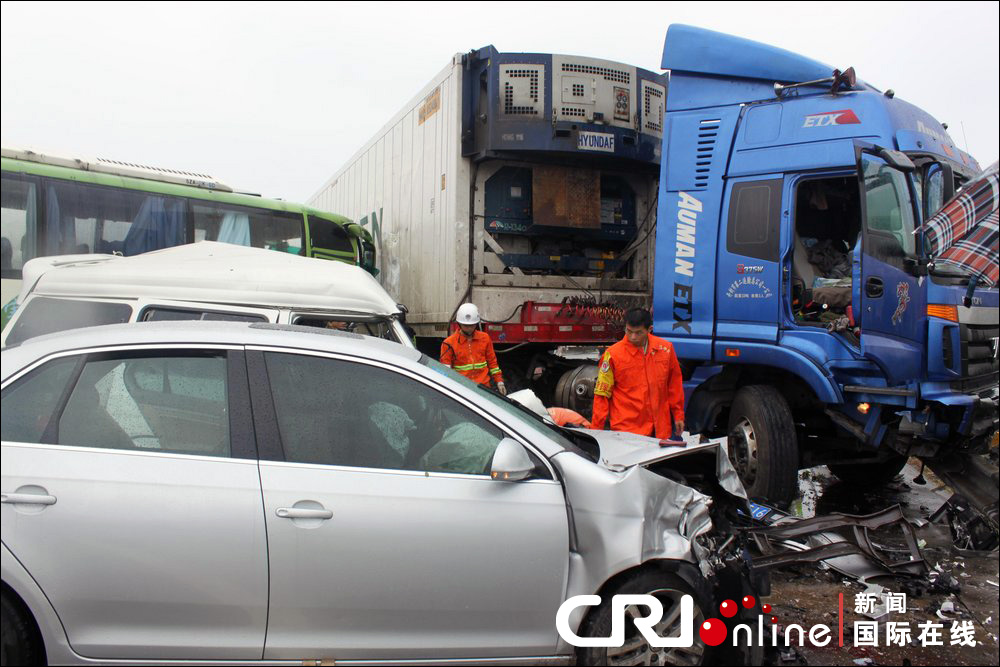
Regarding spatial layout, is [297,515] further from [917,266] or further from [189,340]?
[917,266]

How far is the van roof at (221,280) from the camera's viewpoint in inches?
202

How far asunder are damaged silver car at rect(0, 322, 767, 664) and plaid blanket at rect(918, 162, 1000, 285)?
231 cm

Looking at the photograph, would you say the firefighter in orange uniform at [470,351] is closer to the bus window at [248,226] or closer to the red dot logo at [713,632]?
the red dot logo at [713,632]

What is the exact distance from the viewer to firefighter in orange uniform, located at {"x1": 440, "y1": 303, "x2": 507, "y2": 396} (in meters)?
6.70

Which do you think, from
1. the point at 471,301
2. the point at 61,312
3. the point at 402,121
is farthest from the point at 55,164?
the point at 402,121

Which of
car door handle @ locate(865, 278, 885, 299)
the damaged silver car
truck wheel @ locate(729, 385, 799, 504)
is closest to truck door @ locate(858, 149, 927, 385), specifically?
car door handle @ locate(865, 278, 885, 299)

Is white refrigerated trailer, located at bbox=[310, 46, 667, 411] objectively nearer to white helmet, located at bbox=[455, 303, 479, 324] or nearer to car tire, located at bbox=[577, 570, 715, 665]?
white helmet, located at bbox=[455, 303, 479, 324]

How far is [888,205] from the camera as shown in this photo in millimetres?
5309

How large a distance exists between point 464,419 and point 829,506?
4.98 metres

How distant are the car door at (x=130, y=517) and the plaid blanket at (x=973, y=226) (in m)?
3.75

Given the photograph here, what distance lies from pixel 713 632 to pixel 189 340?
7.94 ft

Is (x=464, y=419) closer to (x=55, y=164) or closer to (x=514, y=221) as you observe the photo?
(x=55, y=164)

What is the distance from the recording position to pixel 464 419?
9.77 feet

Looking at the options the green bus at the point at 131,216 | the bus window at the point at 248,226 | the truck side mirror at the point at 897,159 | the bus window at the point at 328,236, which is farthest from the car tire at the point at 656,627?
the bus window at the point at 328,236
